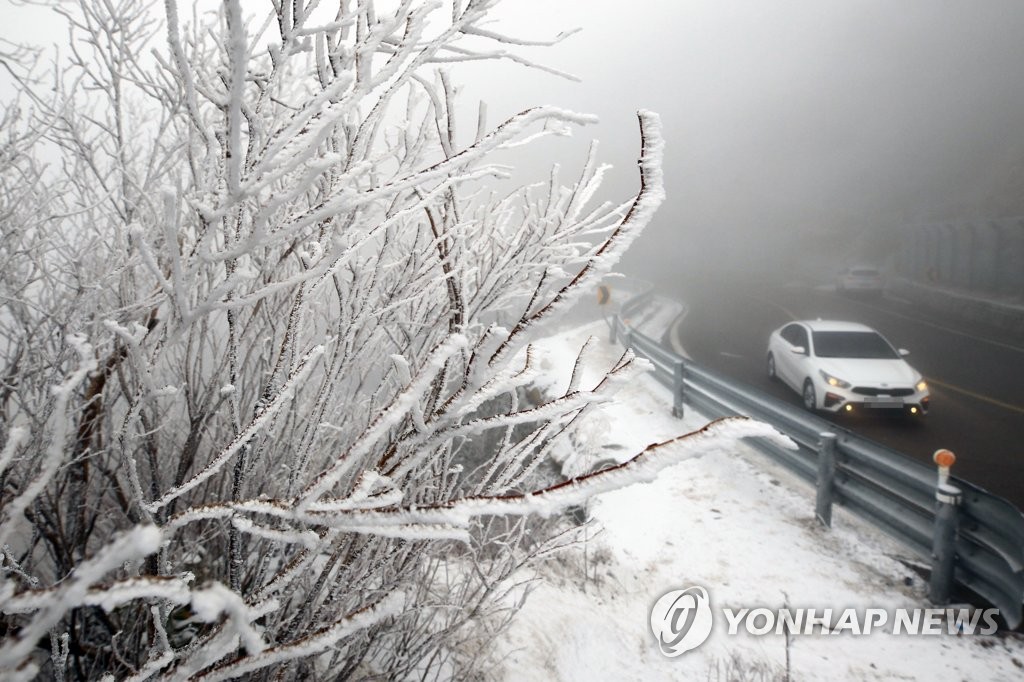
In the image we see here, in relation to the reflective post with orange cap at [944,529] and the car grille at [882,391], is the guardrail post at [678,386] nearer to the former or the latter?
the car grille at [882,391]

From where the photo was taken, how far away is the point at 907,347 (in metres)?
16.6

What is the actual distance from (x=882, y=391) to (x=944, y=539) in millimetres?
4911

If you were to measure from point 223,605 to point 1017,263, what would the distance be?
2623 centimetres

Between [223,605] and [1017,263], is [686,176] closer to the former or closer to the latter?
[1017,263]

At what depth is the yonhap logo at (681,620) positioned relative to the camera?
12.8 feet

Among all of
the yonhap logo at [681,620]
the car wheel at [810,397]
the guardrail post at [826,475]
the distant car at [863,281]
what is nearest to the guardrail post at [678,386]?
the car wheel at [810,397]

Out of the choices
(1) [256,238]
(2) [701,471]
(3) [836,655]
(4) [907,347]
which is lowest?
(4) [907,347]

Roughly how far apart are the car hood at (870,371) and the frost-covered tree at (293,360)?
702cm

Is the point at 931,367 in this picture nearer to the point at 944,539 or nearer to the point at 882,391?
the point at 882,391

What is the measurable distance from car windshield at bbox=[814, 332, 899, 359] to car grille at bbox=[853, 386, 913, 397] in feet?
3.09

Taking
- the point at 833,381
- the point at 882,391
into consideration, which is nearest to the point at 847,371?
the point at 833,381

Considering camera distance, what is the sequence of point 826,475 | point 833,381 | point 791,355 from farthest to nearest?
1. point 791,355
2. point 833,381
3. point 826,475

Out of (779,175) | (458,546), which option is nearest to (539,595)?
(458,546)

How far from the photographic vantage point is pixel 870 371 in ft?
28.2
